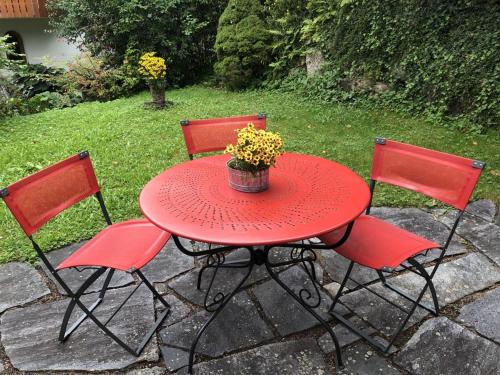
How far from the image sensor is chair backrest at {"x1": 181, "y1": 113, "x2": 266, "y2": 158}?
10.3 ft

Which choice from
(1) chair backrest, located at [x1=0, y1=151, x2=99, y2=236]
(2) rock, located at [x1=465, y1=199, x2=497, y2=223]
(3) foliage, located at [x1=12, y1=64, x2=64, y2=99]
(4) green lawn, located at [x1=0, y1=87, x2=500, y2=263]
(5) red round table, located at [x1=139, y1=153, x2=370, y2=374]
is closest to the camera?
(5) red round table, located at [x1=139, y1=153, x2=370, y2=374]

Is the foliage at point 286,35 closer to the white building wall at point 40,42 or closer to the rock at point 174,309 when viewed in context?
the rock at point 174,309

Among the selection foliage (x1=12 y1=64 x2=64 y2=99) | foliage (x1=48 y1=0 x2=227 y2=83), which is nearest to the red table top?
foliage (x1=48 y1=0 x2=227 y2=83)

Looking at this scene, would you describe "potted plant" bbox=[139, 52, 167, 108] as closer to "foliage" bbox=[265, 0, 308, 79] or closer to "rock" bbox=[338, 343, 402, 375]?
"foliage" bbox=[265, 0, 308, 79]

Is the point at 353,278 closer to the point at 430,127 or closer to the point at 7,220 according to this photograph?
the point at 7,220

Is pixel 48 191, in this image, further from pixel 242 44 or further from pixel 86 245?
pixel 242 44

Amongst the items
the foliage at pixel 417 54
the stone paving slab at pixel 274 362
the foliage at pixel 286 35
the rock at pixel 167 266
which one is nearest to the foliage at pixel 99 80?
the foliage at pixel 286 35

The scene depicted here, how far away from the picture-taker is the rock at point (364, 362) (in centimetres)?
210

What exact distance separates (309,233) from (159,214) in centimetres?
77

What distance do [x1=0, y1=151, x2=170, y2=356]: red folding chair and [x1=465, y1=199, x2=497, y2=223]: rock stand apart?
111 inches

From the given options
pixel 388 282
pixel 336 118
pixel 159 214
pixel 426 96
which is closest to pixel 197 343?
pixel 159 214

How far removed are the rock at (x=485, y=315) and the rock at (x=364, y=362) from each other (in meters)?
0.63

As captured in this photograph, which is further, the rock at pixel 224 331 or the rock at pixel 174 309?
the rock at pixel 174 309

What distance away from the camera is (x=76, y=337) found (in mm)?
2361
